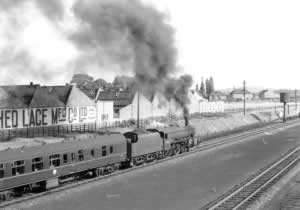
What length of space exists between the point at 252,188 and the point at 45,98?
3730 cm

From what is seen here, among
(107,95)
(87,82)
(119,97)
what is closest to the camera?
(119,97)

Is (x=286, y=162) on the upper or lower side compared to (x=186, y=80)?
lower

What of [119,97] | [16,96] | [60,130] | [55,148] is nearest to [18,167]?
[55,148]

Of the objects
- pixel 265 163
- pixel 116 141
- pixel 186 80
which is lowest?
pixel 265 163

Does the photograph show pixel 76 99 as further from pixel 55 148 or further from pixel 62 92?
pixel 55 148

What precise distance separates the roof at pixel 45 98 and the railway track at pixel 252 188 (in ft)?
103


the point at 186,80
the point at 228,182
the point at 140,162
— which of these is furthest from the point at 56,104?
the point at 228,182

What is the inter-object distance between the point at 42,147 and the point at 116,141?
7.21 meters

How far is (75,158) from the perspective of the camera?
82.1 feet

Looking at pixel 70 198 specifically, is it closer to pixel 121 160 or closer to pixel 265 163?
pixel 121 160

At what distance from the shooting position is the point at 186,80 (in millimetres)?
48875

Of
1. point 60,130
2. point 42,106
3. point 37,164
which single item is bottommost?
point 60,130

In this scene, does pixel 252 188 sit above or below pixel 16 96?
below

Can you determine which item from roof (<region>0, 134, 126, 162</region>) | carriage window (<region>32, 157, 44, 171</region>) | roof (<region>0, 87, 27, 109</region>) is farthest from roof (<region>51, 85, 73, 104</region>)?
carriage window (<region>32, 157, 44, 171</region>)
